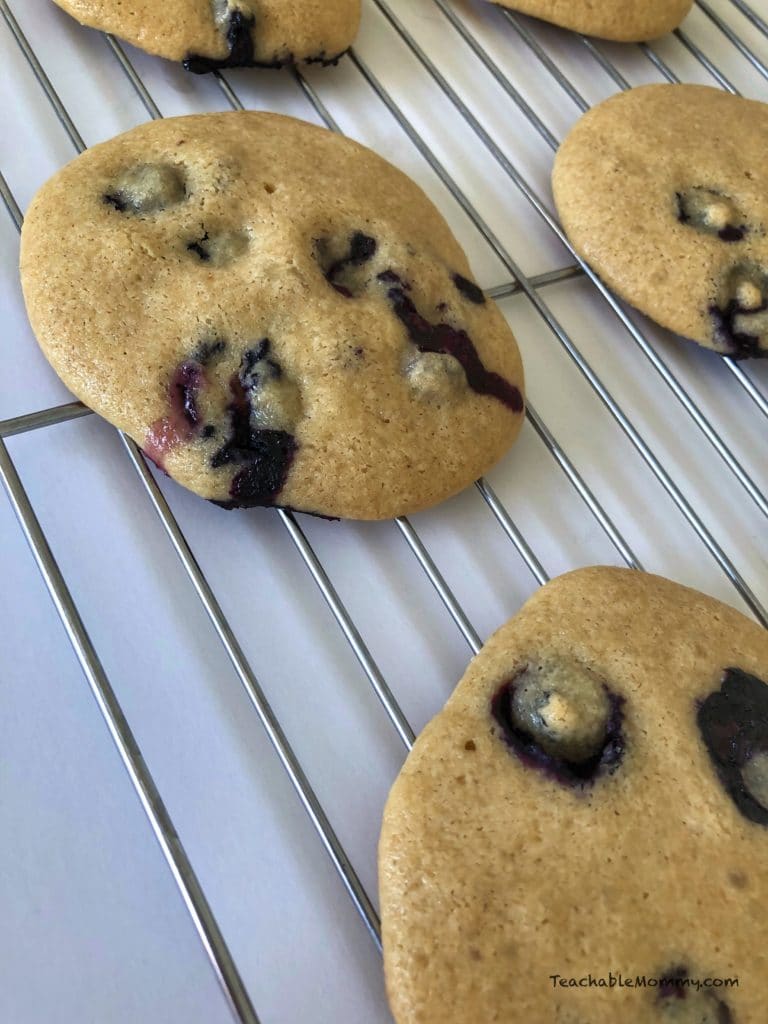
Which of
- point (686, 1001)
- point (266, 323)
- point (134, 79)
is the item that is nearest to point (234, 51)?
point (134, 79)

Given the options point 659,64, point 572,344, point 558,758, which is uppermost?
point 659,64

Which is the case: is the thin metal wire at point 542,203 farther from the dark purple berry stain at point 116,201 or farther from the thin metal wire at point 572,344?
the dark purple berry stain at point 116,201

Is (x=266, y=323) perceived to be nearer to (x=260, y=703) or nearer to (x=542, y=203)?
(x=260, y=703)

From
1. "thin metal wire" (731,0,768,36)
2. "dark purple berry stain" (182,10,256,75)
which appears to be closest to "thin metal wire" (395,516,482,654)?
"dark purple berry stain" (182,10,256,75)

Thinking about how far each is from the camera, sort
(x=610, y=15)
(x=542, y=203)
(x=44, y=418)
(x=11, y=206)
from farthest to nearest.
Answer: (x=610, y=15), (x=542, y=203), (x=11, y=206), (x=44, y=418)

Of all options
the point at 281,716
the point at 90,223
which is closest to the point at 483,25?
the point at 90,223

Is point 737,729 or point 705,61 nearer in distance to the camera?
point 737,729

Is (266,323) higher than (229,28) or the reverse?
the reverse
